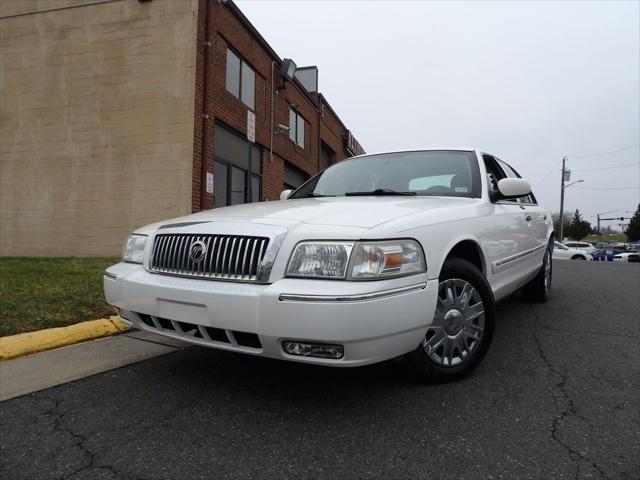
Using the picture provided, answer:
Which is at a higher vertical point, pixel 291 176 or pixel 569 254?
pixel 291 176

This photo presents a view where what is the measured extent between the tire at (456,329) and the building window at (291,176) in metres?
12.3

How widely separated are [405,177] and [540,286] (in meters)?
2.59

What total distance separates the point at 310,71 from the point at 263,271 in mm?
17859

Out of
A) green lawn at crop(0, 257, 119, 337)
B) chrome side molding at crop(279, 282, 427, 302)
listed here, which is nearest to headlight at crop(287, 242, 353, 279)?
chrome side molding at crop(279, 282, 427, 302)

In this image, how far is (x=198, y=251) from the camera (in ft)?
7.31

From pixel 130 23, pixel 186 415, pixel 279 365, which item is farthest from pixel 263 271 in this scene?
pixel 130 23

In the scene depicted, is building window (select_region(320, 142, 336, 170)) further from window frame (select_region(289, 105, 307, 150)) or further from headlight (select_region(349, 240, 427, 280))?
headlight (select_region(349, 240, 427, 280))

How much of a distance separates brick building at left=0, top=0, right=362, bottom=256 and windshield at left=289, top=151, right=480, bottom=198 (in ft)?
20.5

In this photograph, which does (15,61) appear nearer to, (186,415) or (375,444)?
(186,415)

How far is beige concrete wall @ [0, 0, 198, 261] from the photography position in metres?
9.43

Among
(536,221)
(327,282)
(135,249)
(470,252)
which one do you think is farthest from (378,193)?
(536,221)

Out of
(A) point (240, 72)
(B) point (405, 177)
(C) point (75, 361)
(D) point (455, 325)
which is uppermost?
(A) point (240, 72)

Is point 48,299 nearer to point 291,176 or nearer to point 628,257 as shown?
point 291,176

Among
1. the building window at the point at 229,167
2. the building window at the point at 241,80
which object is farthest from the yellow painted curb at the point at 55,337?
the building window at the point at 241,80
